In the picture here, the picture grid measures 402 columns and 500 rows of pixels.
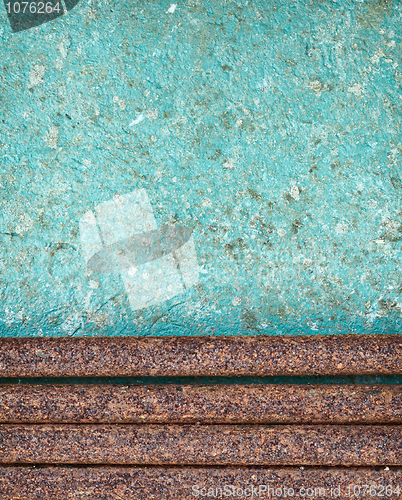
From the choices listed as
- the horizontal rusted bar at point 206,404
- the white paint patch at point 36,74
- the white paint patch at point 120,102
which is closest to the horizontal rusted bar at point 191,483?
A: the horizontal rusted bar at point 206,404

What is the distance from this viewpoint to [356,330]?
1.63 metres

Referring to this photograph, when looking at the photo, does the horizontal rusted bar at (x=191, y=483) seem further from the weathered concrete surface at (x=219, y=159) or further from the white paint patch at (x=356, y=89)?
the white paint patch at (x=356, y=89)

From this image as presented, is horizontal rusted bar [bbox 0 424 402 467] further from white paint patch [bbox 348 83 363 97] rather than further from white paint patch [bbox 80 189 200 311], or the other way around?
white paint patch [bbox 348 83 363 97]

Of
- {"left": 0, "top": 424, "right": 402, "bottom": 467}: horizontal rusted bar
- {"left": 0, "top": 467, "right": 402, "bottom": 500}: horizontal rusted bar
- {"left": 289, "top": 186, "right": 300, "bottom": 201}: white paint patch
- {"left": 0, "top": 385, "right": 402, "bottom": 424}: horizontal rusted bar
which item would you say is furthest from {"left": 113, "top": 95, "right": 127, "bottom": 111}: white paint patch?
{"left": 0, "top": 467, "right": 402, "bottom": 500}: horizontal rusted bar

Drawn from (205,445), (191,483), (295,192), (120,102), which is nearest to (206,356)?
(205,445)

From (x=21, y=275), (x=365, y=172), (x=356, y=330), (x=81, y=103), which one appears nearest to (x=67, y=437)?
(x=21, y=275)

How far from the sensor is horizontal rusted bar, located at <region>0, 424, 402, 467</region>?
4.69 ft

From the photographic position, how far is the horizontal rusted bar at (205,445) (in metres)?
1.43

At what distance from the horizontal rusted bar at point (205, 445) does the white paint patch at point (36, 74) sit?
1.43m

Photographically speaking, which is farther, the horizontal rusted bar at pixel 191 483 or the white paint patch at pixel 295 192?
the white paint patch at pixel 295 192

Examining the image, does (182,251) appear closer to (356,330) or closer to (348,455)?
(356,330)

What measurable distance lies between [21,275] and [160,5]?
1.32 metres

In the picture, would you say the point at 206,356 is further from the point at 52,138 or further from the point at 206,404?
the point at 52,138

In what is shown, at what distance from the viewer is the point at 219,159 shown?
1.65 m
